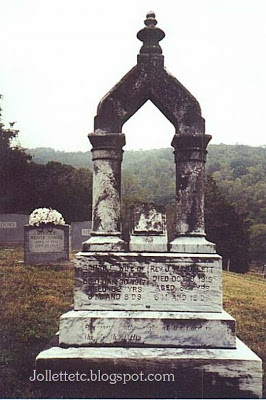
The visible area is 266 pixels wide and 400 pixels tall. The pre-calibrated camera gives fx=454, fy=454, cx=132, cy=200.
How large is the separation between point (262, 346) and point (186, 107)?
362cm

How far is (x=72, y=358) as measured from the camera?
4184mm

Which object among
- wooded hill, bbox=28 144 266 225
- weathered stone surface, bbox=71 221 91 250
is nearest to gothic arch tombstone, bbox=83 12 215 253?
wooded hill, bbox=28 144 266 225

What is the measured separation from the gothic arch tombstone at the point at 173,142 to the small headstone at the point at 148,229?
0.54 ft

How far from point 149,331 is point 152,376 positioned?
433 millimetres

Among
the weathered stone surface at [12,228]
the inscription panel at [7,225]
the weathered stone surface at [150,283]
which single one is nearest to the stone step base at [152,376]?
the weathered stone surface at [150,283]

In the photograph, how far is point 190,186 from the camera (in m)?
4.88

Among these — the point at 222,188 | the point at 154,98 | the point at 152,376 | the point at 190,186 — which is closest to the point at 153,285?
the point at 152,376

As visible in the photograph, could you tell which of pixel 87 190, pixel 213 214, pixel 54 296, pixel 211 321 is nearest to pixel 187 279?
pixel 211 321

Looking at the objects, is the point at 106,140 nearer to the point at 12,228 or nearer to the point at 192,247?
the point at 192,247

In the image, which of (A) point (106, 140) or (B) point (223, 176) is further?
(B) point (223, 176)

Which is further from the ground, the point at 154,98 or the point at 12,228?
the point at 154,98

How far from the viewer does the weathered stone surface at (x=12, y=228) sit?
20656 mm

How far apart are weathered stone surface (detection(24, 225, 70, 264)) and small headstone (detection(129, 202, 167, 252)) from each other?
8.75 meters

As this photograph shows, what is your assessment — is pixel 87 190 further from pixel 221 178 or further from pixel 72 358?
pixel 72 358
